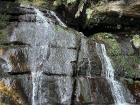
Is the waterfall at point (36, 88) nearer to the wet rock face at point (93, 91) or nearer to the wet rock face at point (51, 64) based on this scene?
the wet rock face at point (51, 64)

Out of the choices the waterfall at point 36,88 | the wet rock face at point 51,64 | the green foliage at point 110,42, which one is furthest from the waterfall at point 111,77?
the waterfall at point 36,88

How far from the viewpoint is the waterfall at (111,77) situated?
11.1 m

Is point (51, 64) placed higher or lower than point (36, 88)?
higher

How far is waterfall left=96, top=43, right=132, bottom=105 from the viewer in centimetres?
1109

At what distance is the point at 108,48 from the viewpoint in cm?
1242

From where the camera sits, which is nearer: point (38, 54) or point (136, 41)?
point (38, 54)

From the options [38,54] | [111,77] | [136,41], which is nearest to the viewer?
[38,54]

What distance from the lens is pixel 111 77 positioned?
11484 millimetres

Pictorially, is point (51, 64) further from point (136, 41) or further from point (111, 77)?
point (136, 41)


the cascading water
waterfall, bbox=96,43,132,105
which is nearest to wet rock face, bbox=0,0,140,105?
Result: the cascading water

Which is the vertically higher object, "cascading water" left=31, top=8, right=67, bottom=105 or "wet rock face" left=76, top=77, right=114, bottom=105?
"cascading water" left=31, top=8, right=67, bottom=105

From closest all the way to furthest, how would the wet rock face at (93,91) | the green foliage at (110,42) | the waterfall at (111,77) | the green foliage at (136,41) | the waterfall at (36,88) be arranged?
the waterfall at (36,88) < the wet rock face at (93,91) < the waterfall at (111,77) < the green foliage at (110,42) < the green foliage at (136,41)

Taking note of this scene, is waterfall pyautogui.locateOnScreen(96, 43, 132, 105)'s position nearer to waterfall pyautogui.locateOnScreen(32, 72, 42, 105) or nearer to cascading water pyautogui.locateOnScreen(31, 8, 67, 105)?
cascading water pyautogui.locateOnScreen(31, 8, 67, 105)

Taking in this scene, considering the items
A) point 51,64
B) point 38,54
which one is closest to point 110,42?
point 51,64
